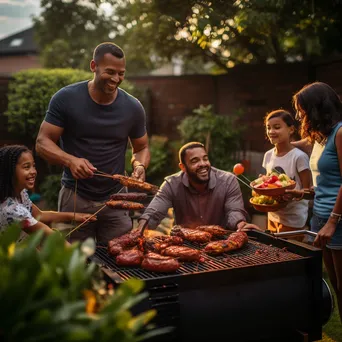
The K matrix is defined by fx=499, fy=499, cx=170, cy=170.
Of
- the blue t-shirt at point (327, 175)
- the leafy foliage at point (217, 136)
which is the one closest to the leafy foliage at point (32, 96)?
the leafy foliage at point (217, 136)

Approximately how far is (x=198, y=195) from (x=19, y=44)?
37722 millimetres

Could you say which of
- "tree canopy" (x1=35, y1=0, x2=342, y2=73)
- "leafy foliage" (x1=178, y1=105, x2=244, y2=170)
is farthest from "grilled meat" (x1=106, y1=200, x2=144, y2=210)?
"leafy foliage" (x1=178, y1=105, x2=244, y2=170)

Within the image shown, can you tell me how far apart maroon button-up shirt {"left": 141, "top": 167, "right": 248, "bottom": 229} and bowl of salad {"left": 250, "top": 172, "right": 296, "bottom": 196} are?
273 mm

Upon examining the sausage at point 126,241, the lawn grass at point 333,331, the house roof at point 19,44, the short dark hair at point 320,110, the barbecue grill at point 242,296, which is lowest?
the lawn grass at point 333,331

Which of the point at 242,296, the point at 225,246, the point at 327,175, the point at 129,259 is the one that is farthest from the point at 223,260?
the point at 327,175

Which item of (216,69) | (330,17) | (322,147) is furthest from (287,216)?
(216,69)

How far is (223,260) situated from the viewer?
3.40 meters

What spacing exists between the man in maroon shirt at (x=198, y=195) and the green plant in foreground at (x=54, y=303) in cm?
280

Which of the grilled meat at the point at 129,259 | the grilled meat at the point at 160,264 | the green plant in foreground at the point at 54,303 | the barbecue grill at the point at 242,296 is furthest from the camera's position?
the grilled meat at the point at 129,259

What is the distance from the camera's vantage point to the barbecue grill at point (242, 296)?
9.36 feet

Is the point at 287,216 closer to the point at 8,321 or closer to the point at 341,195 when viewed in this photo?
the point at 341,195

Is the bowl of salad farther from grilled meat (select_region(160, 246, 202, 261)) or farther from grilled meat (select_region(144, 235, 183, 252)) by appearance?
grilled meat (select_region(160, 246, 202, 261))

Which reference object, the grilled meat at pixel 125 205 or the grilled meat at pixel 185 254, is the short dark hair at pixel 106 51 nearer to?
the grilled meat at pixel 125 205

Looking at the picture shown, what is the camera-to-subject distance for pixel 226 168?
29.4ft
